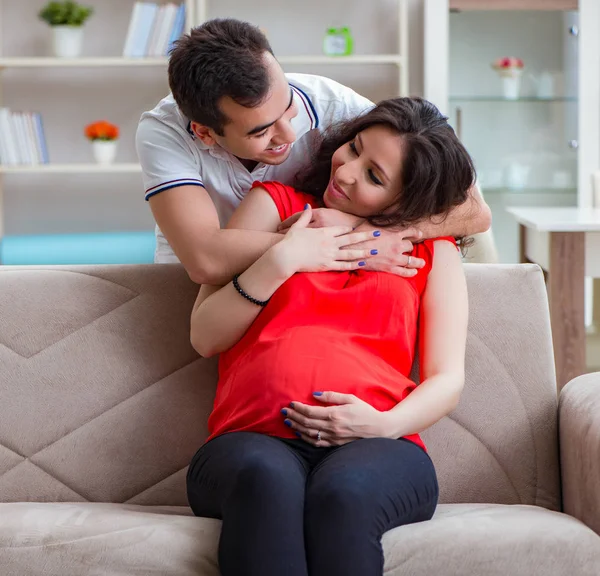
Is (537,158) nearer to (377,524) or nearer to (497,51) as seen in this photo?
(497,51)

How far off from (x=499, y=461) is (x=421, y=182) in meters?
0.52

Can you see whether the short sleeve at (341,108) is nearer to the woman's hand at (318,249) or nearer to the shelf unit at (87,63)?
the woman's hand at (318,249)

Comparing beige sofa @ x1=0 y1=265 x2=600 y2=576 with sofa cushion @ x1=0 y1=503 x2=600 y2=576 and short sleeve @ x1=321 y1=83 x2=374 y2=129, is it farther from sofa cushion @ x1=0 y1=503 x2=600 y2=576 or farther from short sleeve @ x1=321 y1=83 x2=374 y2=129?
short sleeve @ x1=321 y1=83 x2=374 y2=129

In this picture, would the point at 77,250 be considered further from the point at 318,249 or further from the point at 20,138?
the point at 318,249

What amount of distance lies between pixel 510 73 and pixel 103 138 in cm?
200

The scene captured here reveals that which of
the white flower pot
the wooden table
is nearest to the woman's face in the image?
the wooden table

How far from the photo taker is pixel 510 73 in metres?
4.21

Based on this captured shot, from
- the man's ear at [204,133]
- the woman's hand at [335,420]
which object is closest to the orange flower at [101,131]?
the man's ear at [204,133]

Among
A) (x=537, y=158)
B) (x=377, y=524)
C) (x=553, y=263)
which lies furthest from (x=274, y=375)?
(x=537, y=158)

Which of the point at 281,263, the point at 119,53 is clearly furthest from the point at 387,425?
the point at 119,53

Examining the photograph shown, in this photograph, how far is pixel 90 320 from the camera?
5.31 feet

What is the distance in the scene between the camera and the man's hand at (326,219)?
4.93 ft

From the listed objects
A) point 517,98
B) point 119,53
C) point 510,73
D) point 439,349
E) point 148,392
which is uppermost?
point 119,53

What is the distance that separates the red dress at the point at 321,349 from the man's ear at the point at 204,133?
34 centimetres
